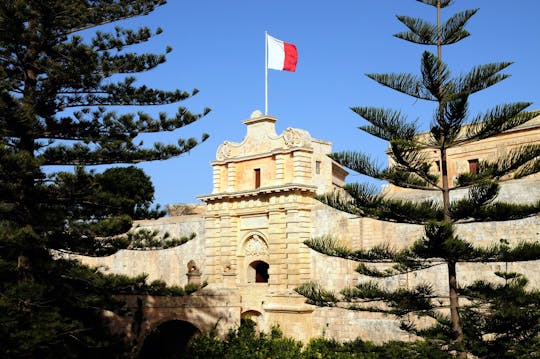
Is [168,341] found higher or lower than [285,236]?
lower

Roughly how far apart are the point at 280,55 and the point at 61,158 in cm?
974

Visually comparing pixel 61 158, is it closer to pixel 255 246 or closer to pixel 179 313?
pixel 179 313

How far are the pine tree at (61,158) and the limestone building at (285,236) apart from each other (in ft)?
17.6

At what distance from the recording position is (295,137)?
730 inches

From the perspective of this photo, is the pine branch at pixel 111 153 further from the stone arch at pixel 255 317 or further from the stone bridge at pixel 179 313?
the stone arch at pixel 255 317

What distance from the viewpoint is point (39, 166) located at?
34.7ft

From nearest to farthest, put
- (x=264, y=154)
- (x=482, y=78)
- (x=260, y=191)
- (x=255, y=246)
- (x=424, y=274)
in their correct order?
(x=482, y=78) → (x=424, y=274) → (x=260, y=191) → (x=264, y=154) → (x=255, y=246)

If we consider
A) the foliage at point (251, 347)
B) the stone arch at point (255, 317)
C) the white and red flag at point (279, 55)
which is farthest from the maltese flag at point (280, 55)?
the foliage at point (251, 347)

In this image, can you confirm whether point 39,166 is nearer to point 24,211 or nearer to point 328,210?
point 24,211

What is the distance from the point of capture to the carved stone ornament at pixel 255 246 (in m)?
19.5

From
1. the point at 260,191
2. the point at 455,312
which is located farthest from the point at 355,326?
the point at 455,312

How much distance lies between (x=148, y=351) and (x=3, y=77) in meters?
10.5

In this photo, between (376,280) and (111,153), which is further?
(376,280)

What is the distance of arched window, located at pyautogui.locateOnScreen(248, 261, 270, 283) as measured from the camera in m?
20.0
